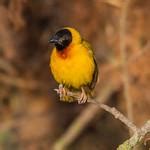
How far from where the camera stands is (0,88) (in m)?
8.65

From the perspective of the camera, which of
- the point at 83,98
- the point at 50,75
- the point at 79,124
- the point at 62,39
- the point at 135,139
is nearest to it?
the point at 135,139

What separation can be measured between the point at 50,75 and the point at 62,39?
3954mm

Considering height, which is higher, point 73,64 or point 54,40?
point 54,40

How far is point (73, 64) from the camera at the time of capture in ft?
15.2

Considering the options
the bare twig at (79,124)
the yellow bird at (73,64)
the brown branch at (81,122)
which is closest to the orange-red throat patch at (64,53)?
the yellow bird at (73,64)

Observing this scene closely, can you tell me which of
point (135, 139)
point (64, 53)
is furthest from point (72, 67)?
point (135, 139)

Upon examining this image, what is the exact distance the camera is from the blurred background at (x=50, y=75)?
24.3 feet

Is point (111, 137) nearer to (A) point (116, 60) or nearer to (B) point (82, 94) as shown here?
(A) point (116, 60)

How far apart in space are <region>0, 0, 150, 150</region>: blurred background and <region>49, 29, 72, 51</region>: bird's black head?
216 cm

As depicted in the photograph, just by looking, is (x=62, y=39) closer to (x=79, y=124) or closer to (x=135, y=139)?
(x=135, y=139)

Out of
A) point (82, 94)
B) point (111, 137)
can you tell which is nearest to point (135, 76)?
point (111, 137)

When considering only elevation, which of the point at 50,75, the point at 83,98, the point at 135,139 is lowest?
the point at 135,139

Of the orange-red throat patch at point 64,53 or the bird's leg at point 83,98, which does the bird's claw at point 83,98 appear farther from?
the orange-red throat patch at point 64,53

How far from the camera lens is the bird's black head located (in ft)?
15.5
